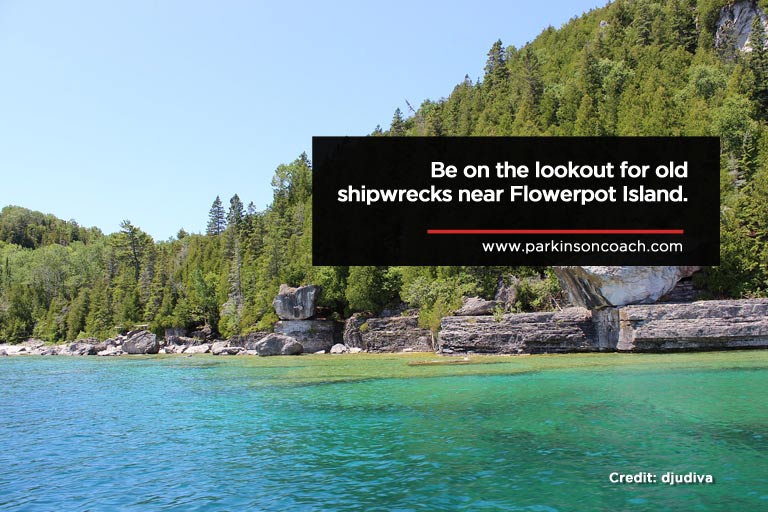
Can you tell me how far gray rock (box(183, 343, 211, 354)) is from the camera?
88.8 meters

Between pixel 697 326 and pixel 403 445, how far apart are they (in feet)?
117

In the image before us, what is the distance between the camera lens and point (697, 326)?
141 ft

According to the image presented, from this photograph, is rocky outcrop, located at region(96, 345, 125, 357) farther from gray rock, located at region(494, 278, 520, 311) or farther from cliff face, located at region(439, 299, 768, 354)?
gray rock, located at region(494, 278, 520, 311)

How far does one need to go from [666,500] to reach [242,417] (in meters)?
15.2

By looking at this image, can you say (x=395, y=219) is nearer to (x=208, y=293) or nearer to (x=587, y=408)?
(x=208, y=293)

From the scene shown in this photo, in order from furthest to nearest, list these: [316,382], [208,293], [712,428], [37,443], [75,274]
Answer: [75,274] → [208,293] → [316,382] → [37,443] → [712,428]

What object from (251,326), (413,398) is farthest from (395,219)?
(413,398)

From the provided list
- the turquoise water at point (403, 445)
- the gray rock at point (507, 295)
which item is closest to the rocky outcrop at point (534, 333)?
the gray rock at point (507, 295)

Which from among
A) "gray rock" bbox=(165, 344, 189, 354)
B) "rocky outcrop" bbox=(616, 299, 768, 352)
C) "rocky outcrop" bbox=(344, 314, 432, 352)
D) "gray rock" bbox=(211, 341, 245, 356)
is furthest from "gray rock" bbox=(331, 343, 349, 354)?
"rocky outcrop" bbox=(616, 299, 768, 352)

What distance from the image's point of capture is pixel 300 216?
112m

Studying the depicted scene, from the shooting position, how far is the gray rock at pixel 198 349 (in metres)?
88.8

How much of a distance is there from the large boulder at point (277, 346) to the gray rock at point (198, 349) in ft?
70.6

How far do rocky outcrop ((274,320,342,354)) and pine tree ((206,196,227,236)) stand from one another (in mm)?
74716

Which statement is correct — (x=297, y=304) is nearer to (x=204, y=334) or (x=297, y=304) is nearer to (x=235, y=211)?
(x=204, y=334)
